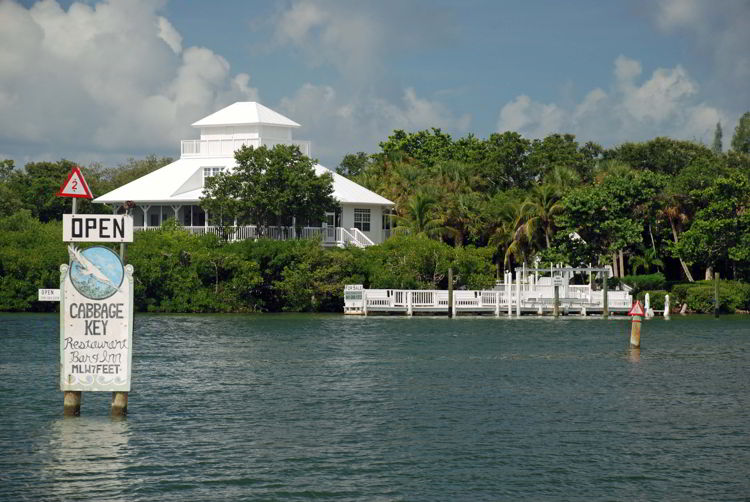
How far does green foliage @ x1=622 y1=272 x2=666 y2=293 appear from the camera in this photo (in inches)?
2640

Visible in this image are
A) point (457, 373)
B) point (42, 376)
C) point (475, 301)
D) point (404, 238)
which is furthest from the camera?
point (404, 238)

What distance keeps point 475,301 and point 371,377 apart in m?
28.4

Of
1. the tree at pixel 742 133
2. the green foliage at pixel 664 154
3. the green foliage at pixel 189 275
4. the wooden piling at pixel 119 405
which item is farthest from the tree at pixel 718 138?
the wooden piling at pixel 119 405

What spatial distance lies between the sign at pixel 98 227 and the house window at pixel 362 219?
169ft

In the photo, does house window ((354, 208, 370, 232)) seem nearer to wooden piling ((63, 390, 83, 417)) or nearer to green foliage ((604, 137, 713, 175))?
green foliage ((604, 137, 713, 175))

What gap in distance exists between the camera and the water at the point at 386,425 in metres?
19.1

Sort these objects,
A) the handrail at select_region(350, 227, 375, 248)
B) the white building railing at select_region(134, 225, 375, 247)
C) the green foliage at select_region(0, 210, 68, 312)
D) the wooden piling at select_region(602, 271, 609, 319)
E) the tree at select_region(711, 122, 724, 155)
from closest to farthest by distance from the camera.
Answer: the wooden piling at select_region(602, 271, 609, 319)
the green foliage at select_region(0, 210, 68, 312)
the white building railing at select_region(134, 225, 375, 247)
the handrail at select_region(350, 227, 375, 248)
the tree at select_region(711, 122, 724, 155)

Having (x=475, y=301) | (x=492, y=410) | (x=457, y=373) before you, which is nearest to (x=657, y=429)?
(x=492, y=410)

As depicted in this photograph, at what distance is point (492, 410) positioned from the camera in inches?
1065

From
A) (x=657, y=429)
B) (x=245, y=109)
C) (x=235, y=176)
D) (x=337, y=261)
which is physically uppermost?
(x=245, y=109)

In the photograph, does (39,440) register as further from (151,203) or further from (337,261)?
(151,203)

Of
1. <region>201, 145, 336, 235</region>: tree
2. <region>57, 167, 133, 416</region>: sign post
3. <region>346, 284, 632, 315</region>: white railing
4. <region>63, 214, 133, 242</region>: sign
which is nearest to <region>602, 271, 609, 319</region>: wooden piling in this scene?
<region>346, 284, 632, 315</region>: white railing

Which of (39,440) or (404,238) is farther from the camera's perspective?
(404,238)

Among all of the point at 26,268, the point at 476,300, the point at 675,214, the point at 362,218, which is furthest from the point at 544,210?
the point at 26,268
